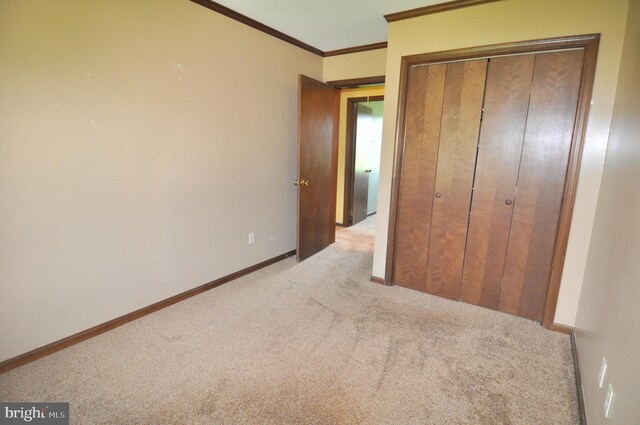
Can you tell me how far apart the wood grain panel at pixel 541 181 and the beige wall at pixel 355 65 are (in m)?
1.58

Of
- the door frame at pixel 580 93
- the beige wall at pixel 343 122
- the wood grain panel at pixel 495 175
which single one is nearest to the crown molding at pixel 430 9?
the door frame at pixel 580 93

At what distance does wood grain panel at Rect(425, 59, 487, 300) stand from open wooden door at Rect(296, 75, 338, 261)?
1416mm

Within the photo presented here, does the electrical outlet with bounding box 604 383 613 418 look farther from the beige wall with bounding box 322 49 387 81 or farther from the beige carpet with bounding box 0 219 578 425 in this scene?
the beige wall with bounding box 322 49 387 81

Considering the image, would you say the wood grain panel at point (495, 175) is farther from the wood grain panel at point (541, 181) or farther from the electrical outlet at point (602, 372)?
the electrical outlet at point (602, 372)

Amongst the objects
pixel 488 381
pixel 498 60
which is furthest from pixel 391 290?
pixel 498 60

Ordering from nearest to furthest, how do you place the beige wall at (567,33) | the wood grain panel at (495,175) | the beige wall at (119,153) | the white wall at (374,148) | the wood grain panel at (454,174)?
the beige wall at (119,153)
the beige wall at (567,33)
the wood grain panel at (495,175)
the wood grain panel at (454,174)
the white wall at (374,148)

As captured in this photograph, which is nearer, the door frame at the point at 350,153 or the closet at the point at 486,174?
the closet at the point at 486,174

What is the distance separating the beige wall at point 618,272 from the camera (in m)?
1.17

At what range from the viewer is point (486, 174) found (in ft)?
8.25

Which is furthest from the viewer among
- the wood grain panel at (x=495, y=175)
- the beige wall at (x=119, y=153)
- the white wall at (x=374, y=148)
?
the white wall at (x=374, y=148)

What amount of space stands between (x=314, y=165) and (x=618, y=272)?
108 inches

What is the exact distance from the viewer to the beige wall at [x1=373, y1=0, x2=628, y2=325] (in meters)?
2.02

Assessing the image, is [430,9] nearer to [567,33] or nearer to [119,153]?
[567,33]

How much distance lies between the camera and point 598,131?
207cm
